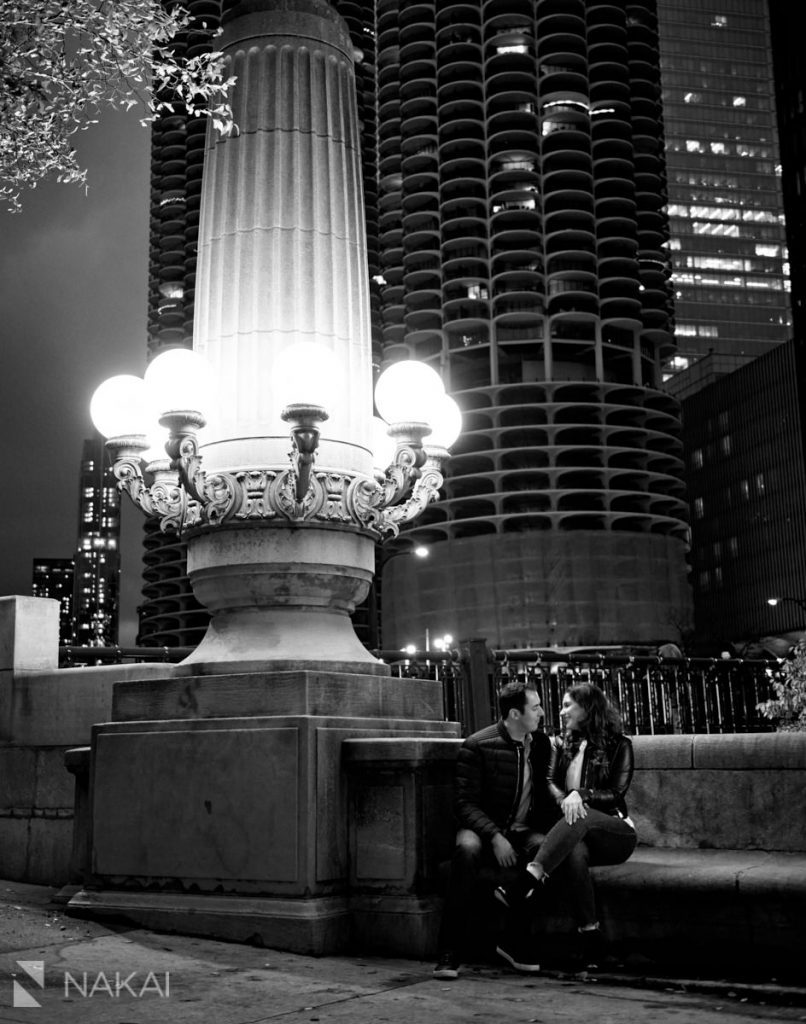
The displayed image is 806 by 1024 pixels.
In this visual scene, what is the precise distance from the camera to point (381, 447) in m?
8.94

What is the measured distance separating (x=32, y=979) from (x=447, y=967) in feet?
7.16

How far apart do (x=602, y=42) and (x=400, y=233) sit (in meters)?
25.9

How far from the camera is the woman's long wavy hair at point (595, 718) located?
295 inches

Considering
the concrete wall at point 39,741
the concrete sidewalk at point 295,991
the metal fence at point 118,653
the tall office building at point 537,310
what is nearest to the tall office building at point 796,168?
the tall office building at point 537,310

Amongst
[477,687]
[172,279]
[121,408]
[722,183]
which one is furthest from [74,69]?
[722,183]

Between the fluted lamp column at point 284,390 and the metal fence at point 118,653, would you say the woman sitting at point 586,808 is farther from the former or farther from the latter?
the metal fence at point 118,653

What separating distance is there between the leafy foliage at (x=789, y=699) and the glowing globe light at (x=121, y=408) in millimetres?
9725

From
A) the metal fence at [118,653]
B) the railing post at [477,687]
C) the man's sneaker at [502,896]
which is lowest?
the man's sneaker at [502,896]

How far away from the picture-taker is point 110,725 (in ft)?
25.8

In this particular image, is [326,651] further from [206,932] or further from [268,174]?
[268,174]

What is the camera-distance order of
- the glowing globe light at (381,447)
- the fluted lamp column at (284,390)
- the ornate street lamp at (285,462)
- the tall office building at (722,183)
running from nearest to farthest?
the ornate street lamp at (285,462) → the fluted lamp column at (284,390) → the glowing globe light at (381,447) → the tall office building at (722,183)

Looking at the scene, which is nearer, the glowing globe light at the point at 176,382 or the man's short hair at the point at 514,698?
the man's short hair at the point at 514,698

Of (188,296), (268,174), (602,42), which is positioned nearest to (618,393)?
(602,42)

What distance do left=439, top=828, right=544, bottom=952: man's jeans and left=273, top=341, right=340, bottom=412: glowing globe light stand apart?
2.84m
